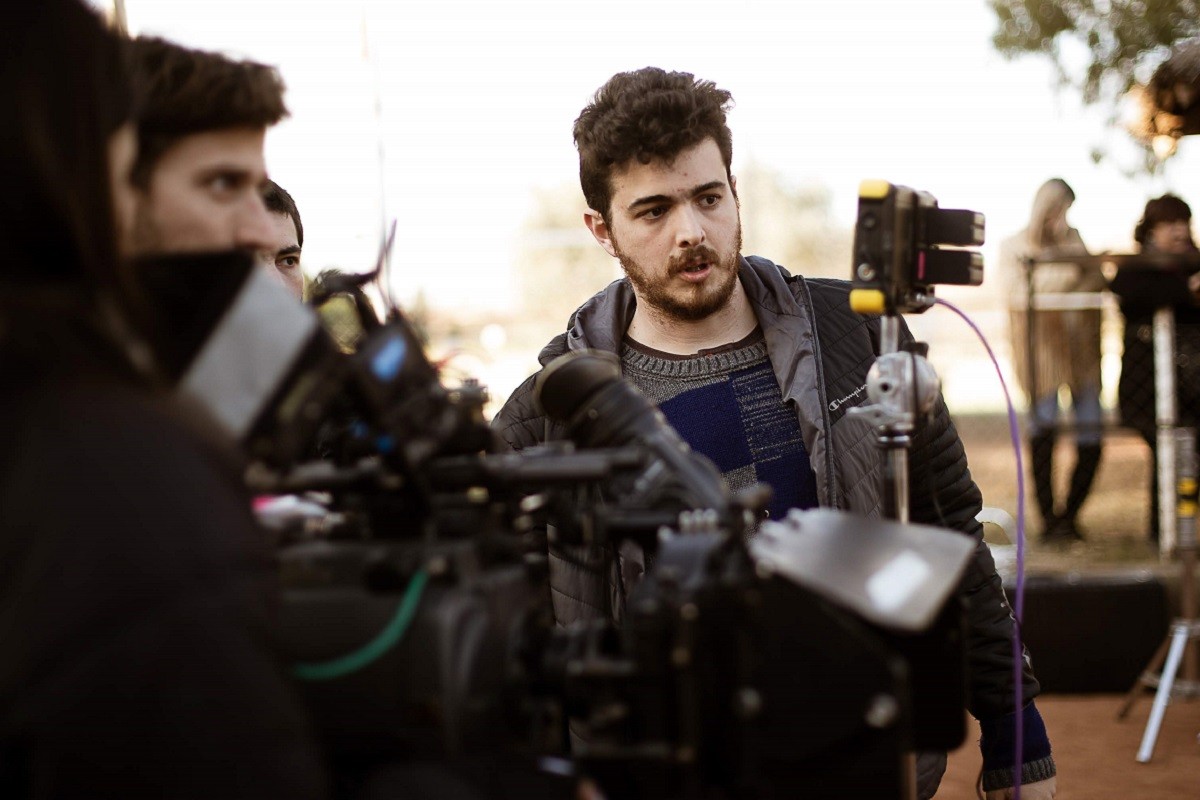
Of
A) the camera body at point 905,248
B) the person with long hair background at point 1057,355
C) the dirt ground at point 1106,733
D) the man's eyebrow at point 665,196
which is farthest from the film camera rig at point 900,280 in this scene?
the person with long hair background at point 1057,355

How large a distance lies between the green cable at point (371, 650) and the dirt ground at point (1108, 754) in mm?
3647

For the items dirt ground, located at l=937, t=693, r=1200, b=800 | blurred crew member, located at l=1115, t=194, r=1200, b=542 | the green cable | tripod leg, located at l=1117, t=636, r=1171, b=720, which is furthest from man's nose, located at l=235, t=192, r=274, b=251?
blurred crew member, located at l=1115, t=194, r=1200, b=542

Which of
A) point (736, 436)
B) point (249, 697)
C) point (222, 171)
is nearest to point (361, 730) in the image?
point (249, 697)

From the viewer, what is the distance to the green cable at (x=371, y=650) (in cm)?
143

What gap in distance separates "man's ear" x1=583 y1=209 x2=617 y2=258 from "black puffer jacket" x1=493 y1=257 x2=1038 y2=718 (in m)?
0.27

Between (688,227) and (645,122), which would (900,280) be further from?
(645,122)

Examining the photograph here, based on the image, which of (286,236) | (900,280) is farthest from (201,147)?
(286,236)

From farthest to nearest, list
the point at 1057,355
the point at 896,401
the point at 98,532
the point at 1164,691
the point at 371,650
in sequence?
the point at 1057,355, the point at 1164,691, the point at 896,401, the point at 371,650, the point at 98,532

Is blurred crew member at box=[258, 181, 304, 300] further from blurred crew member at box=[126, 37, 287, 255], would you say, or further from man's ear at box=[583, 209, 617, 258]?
blurred crew member at box=[126, 37, 287, 255]

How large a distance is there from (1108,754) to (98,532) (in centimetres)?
515

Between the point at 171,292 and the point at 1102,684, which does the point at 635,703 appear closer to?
the point at 171,292

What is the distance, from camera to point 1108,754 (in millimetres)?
5406

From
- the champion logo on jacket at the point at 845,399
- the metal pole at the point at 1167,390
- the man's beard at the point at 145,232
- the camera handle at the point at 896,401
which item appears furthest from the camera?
the metal pole at the point at 1167,390

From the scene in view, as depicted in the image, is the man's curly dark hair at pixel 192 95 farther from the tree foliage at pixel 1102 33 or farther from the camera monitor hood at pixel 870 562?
the tree foliage at pixel 1102 33
